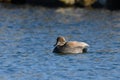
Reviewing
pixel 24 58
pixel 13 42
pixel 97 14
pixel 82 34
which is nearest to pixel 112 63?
pixel 24 58

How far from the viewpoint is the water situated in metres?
26.6

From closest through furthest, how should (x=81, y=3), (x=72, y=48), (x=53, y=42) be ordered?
(x=72, y=48), (x=53, y=42), (x=81, y=3)

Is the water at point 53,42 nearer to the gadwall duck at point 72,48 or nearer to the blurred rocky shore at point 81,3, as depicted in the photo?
the gadwall duck at point 72,48

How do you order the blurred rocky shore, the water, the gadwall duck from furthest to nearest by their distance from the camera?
1. the blurred rocky shore
2. the gadwall duck
3. the water

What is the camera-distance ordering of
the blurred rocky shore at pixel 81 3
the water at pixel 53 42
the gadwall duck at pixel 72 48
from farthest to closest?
the blurred rocky shore at pixel 81 3
the gadwall duck at pixel 72 48
the water at pixel 53 42

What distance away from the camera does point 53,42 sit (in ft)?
121

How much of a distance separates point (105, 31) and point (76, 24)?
4943mm

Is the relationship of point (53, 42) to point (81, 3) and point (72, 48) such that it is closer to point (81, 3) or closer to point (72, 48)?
point (72, 48)

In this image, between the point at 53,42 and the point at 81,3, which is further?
the point at 81,3

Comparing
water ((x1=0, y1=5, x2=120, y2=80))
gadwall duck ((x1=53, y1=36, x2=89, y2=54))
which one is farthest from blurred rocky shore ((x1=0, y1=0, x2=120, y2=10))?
gadwall duck ((x1=53, y1=36, x2=89, y2=54))

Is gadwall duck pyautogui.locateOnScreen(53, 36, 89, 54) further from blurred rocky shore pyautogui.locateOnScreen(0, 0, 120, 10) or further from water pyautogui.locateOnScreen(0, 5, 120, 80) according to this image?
blurred rocky shore pyautogui.locateOnScreen(0, 0, 120, 10)

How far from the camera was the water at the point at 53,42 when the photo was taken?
87.2 feet

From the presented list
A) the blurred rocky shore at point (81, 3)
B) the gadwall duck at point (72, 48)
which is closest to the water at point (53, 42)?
the gadwall duck at point (72, 48)

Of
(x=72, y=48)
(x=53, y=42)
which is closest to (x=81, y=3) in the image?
(x=53, y=42)
